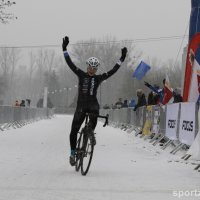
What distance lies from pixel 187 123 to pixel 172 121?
221 cm

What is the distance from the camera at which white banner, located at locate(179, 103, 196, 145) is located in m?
12.2

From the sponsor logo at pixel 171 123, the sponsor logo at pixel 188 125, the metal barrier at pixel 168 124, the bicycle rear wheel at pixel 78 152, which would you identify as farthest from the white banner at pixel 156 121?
the bicycle rear wheel at pixel 78 152

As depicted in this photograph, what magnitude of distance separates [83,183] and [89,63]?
229 centimetres

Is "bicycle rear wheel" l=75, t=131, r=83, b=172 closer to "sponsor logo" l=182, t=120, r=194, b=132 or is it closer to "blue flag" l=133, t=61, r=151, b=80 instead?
"sponsor logo" l=182, t=120, r=194, b=132

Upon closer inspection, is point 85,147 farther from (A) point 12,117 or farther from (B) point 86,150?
(A) point 12,117

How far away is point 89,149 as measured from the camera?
29.7 feet

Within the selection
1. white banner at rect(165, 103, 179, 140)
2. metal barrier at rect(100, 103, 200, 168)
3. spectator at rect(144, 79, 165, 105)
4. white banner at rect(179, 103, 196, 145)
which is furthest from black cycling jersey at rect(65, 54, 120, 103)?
spectator at rect(144, 79, 165, 105)

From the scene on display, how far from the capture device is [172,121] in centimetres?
1505

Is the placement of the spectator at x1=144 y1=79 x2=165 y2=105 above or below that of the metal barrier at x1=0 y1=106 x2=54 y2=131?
above

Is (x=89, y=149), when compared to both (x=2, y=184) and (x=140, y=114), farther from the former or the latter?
(x=140, y=114)

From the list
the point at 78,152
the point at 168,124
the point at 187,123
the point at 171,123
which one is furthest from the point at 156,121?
the point at 78,152

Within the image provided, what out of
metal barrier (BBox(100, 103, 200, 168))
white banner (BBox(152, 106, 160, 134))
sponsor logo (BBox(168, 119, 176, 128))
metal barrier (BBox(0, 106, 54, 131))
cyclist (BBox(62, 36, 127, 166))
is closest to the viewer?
cyclist (BBox(62, 36, 127, 166))

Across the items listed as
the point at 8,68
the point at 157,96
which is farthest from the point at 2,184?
the point at 8,68

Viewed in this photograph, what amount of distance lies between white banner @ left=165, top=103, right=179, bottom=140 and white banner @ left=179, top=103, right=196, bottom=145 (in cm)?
71
